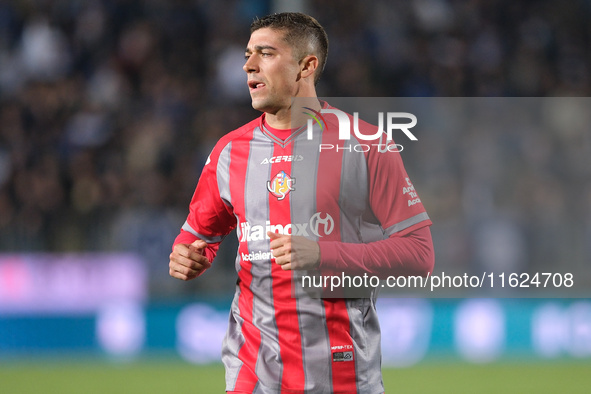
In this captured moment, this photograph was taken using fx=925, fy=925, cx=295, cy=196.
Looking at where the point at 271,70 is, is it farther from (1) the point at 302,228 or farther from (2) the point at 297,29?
(1) the point at 302,228

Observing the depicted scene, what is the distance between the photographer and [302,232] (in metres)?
3.62

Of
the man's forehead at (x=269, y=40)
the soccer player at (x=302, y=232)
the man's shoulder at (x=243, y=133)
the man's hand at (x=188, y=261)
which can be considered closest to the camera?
the soccer player at (x=302, y=232)

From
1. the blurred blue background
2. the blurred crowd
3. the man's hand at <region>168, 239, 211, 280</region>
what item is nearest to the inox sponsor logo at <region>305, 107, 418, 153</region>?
the man's hand at <region>168, 239, 211, 280</region>

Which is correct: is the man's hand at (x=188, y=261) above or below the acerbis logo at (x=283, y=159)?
below

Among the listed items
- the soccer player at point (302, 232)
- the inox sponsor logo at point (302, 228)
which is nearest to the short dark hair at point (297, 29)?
the soccer player at point (302, 232)

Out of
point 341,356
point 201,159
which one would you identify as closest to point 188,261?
point 341,356

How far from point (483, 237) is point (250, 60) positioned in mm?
5129

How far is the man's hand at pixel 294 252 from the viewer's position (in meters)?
3.32

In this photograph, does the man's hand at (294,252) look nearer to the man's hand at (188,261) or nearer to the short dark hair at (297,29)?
the man's hand at (188,261)

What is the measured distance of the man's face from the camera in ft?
12.3

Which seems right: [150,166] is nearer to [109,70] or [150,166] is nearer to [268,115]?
[109,70]

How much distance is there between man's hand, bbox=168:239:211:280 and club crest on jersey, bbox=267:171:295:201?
348 millimetres

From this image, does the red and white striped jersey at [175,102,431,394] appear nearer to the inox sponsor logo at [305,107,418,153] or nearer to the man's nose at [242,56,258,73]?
the inox sponsor logo at [305,107,418,153]

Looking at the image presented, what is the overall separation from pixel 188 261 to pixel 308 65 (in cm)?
95
